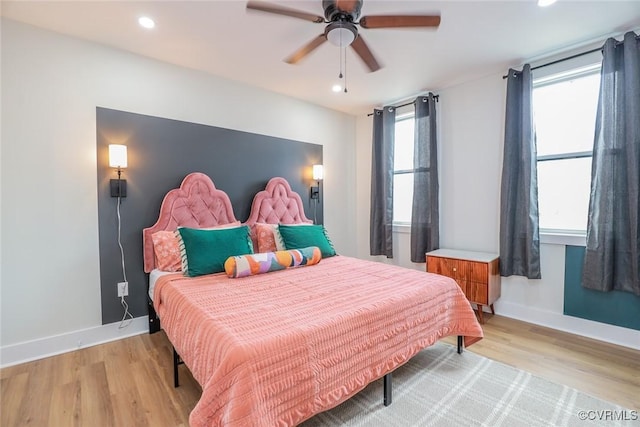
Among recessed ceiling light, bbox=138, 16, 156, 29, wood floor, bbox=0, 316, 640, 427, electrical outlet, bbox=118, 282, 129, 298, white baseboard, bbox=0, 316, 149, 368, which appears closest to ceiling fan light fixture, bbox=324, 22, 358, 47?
recessed ceiling light, bbox=138, 16, 156, 29

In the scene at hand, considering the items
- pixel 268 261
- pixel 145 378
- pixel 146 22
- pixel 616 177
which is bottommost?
pixel 145 378

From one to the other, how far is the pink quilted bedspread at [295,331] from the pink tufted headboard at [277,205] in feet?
3.80

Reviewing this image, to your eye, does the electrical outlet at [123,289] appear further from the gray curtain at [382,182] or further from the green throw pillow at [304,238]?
the gray curtain at [382,182]

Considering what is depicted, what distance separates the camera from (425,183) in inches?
145

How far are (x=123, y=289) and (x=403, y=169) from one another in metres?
3.68

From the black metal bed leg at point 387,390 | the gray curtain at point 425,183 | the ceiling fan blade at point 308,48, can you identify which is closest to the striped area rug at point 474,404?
the black metal bed leg at point 387,390

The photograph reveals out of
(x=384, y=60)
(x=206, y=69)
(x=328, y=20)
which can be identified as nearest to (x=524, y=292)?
(x=384, y=60)

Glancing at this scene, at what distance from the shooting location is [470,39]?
2.50m

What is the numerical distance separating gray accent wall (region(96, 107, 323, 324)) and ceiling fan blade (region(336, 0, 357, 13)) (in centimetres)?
194

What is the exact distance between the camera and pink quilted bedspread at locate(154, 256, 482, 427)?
1.18 m

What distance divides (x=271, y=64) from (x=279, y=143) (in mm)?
1006

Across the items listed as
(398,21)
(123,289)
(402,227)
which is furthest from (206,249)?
(402,227)

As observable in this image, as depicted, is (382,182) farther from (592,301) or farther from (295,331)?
(295,331)

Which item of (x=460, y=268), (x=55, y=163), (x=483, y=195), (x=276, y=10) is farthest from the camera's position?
(x=483, y=195)
